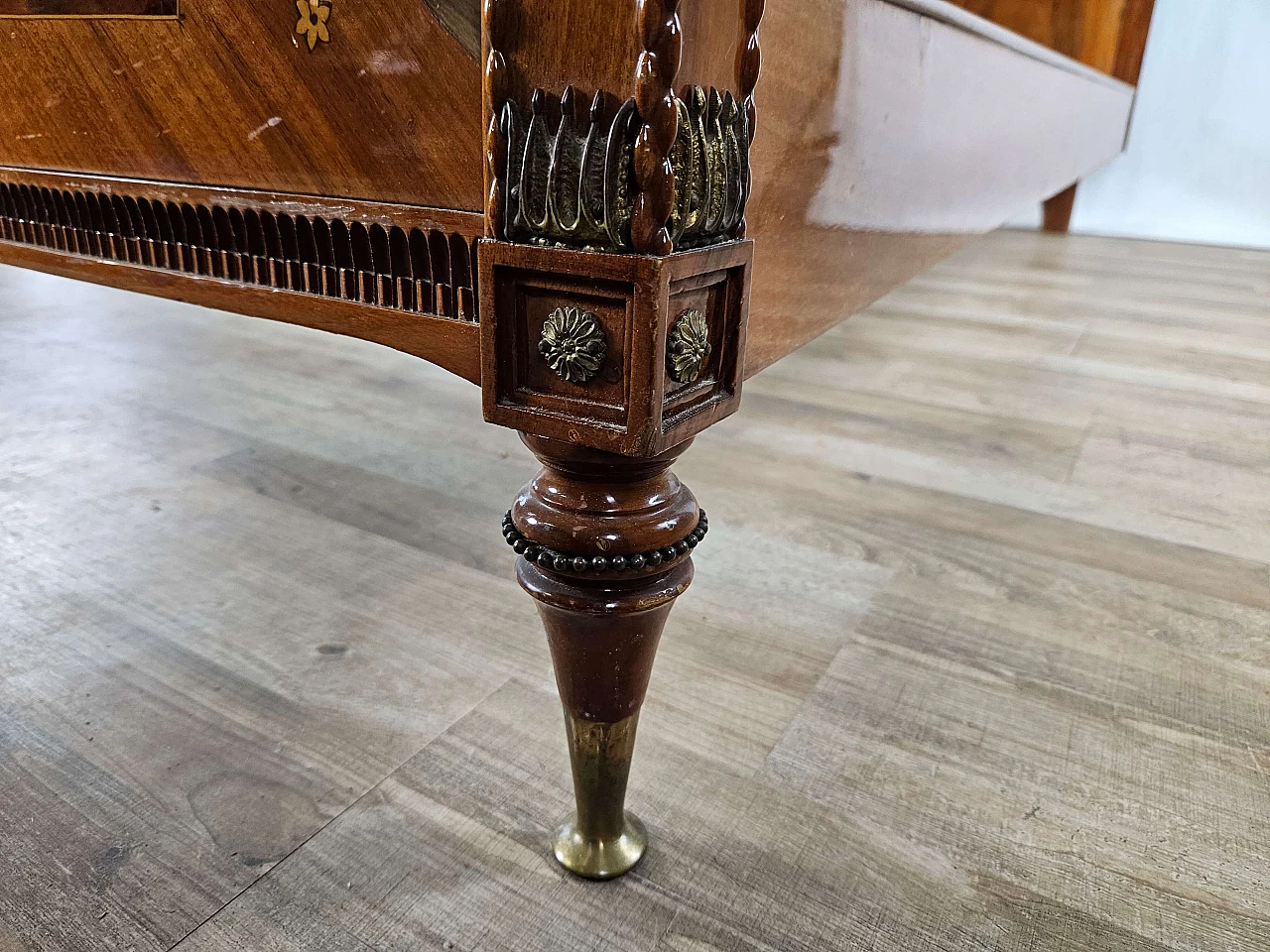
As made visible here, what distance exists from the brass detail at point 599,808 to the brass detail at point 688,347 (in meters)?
0.19

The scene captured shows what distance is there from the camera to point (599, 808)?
1.51 feet

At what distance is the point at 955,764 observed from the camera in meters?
0.55

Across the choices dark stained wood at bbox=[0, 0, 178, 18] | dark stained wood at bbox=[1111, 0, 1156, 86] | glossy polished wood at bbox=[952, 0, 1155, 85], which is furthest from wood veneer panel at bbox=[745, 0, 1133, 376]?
dark stained wood at bbox=[1111, 0, 1156, 86]

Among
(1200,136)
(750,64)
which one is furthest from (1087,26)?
(750,64)

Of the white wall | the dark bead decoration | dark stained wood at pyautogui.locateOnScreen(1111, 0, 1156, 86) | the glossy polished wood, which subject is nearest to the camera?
the dark bead decoration

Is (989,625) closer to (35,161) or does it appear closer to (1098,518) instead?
(1098,518)

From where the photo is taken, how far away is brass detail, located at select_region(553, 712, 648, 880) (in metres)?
0.43

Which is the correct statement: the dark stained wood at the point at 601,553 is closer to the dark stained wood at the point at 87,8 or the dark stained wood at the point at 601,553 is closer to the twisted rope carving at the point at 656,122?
the twisted rope carving at the point at 656,122

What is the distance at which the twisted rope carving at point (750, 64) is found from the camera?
0.29 metres

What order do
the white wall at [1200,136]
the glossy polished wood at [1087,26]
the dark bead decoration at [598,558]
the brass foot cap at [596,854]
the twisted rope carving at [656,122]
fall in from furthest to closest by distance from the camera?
the white wall at [1200,136] < the glossy polished wood at [1087,26] < the brass foot cap at [596,854] < the dark bead decoration at [598,558] < the twisted rope carving at [656,122]

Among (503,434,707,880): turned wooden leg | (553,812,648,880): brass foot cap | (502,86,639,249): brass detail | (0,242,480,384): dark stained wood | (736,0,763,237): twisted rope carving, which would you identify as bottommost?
(553,812,648,880): brass foot cap

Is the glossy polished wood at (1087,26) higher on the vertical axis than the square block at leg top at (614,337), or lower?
higher

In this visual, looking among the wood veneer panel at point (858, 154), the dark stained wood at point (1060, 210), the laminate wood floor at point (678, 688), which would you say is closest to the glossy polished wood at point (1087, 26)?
the dark stained wood at point (1060, 210)

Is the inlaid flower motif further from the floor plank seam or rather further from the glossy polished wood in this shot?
the glossy polished wood
